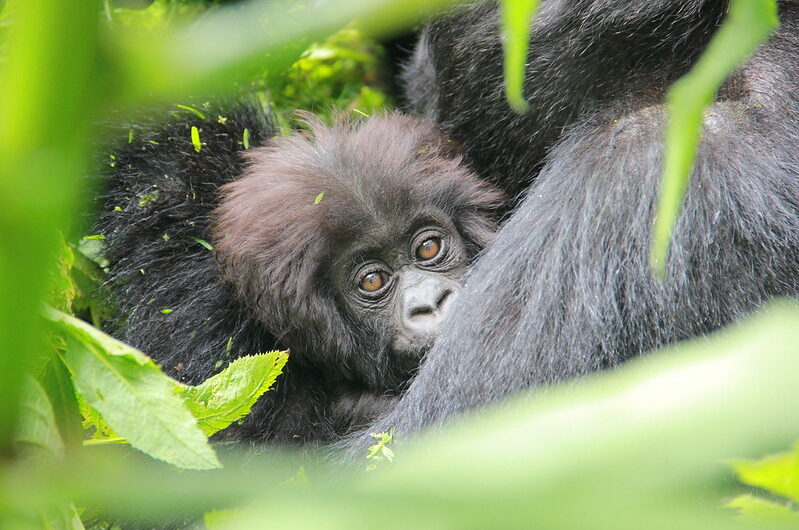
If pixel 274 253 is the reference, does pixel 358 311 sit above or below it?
below

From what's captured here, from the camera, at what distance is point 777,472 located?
51 centimetres

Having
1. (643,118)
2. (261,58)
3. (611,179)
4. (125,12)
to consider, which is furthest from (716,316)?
(125,12)

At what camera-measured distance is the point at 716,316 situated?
54.9 inches

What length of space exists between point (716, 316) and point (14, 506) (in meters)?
1.22

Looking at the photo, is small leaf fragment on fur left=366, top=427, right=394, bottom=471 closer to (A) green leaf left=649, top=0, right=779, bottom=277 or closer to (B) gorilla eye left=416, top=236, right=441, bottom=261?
(B) gorilla eye left=416, top=236, right=441, bottom=261

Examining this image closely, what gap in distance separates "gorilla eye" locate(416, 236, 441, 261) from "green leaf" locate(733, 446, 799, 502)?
1.56 metres

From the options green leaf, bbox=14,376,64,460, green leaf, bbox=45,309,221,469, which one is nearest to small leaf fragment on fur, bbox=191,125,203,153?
green leaf, bbox=45,309,221,469

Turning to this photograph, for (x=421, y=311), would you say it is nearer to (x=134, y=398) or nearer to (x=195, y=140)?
(x=195, y=140)

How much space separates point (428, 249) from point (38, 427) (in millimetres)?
1386

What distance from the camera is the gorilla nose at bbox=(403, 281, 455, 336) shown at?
1961mm

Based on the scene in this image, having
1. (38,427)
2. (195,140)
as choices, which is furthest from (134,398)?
(195,140)

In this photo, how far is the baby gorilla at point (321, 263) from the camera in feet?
6.63

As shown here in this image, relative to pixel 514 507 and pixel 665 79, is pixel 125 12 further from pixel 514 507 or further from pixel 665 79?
pixel 514 507

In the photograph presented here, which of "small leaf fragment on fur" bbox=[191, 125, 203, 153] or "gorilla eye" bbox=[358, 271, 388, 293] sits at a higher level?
"small leaf fragment on fur" bbox=[191, 125, 203, 153]
